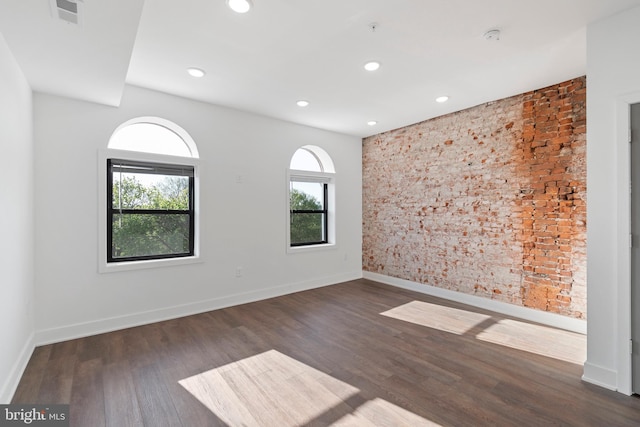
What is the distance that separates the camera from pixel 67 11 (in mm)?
1708

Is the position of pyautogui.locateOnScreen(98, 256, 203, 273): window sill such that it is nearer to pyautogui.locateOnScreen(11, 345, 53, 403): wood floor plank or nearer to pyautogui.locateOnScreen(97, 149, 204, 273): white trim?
pyautogui.locateOnScreen(97, 149, 204, 273): white trim

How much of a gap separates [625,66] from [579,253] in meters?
1.92

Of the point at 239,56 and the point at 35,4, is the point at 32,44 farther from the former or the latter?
the point at 239,56

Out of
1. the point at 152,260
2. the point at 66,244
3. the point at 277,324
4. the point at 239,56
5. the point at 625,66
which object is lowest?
the point at 277,324

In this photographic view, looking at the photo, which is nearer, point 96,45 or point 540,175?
point 96,45

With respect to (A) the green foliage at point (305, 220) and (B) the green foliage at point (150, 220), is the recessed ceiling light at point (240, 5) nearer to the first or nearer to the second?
(B) the green foliage at point (150, 220)

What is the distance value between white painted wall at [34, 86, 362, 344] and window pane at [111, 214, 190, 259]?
25cm

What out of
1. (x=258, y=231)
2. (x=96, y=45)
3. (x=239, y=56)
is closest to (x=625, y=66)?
(x=239, y=56)

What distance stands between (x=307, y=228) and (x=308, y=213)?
0.27 metres

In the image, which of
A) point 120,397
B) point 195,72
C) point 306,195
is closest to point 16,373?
point 120,397

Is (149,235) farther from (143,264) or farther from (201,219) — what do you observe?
(201,219)

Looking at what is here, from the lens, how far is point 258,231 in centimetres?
441

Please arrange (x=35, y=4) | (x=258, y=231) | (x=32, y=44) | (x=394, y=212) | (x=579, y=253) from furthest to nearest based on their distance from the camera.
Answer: (x=394, y=212), (x=258, y=231), (x=579, y=253), (x=32, y=44), (x=35, y=4)

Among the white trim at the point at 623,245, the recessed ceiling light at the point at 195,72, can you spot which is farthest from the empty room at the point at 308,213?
the recessed ceiling light at the point at 195,72
